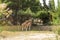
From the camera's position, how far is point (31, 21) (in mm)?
19766

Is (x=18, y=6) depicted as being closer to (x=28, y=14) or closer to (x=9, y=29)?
(x=28, y=14)

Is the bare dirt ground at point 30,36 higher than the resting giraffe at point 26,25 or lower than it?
lower

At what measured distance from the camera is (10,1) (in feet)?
66.9

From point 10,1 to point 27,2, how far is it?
1493 millimetres

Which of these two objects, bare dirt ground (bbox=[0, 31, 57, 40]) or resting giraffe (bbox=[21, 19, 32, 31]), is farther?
resting giraffe (bbox=[21, 19, 32, 31])

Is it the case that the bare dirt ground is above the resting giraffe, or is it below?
below

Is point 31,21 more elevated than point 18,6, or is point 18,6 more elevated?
point 18,6

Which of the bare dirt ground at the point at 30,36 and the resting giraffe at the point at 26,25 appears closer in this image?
the bare dirt ground at the point at 30,36

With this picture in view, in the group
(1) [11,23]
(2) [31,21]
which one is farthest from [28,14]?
(1) [11,23]

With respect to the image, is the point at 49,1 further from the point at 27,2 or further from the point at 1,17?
the point at 1,17

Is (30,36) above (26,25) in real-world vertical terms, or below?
below

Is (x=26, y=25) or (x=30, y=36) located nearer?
(x=30, y=36)

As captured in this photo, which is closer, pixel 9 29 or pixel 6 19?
pixel 9 29

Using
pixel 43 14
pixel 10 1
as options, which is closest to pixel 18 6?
pixel 10 1
